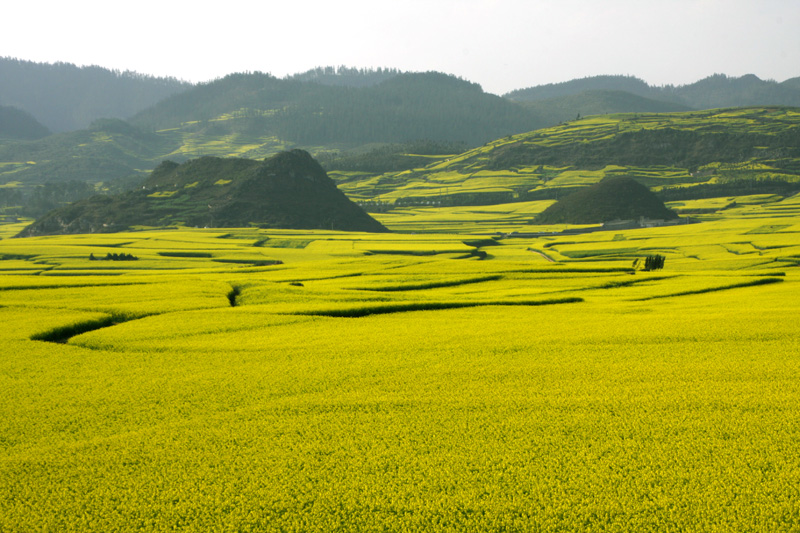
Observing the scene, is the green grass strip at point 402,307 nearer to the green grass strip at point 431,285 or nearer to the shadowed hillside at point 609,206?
the green grass strip at point 431,285

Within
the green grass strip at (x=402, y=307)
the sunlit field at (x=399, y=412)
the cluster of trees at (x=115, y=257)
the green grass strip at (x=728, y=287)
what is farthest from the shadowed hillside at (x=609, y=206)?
the green grass strip at (x=402, y=307)

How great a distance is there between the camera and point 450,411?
13570mm

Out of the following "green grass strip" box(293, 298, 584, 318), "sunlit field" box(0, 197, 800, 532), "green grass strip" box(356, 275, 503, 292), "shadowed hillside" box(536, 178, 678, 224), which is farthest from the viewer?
"shadowed hillside" box(536, 178, 678, 224)

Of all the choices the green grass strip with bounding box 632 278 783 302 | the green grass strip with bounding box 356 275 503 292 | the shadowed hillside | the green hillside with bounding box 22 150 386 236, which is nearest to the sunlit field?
the green grass strip with bounding box 632 278 783 302

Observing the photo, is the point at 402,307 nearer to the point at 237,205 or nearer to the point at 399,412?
the point at 399,412

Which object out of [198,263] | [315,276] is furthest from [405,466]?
[198,263]

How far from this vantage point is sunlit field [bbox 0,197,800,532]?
955cm

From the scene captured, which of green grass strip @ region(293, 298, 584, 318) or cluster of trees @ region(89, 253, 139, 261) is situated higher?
cluster of trees @ region(89, 253, 139, 261)

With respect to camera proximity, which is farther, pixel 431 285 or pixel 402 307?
pixel 431 285

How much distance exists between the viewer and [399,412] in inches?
537

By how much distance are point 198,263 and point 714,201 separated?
132591 millimetres

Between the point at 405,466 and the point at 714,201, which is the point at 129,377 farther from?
the point at 714,201

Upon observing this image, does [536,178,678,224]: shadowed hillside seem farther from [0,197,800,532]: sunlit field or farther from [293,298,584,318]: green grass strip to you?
[293,298,584,318]: green grass strip

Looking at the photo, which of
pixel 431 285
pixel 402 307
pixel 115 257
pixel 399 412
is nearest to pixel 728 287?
pixel 431 285
